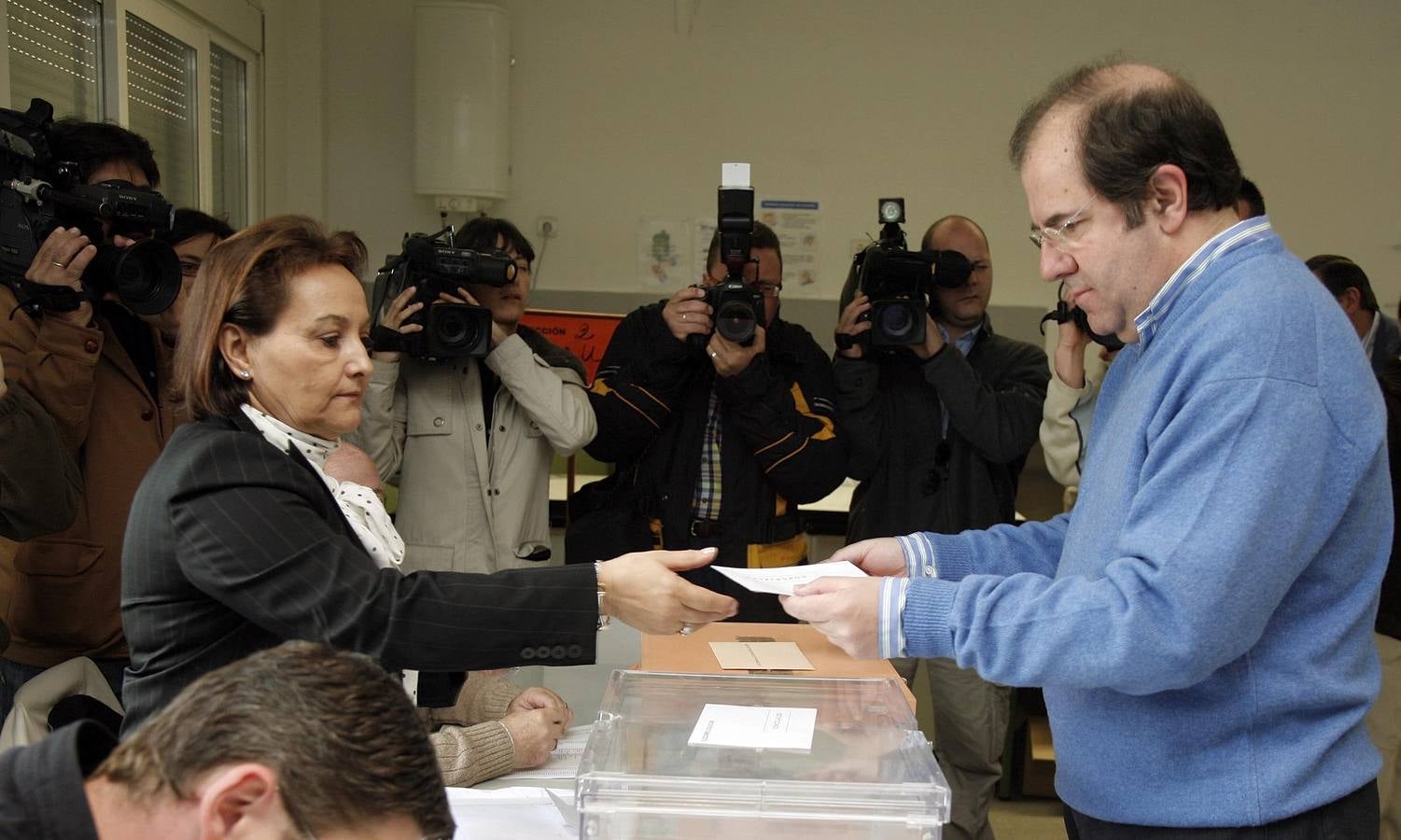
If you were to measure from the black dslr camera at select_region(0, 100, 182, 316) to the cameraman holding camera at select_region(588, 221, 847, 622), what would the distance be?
98 centimetres

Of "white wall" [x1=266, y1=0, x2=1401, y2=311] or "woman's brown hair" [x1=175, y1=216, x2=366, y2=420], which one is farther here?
"white wall" [x1=266, y1=0, x2=1401, y2=311]

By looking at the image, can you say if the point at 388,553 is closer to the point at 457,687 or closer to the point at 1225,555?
the point at 457,687

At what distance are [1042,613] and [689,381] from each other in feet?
5.46

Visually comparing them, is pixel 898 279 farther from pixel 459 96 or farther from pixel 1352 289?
pixel 459 96

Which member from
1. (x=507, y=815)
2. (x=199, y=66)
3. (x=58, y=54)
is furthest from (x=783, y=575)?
(x=199, y=66)

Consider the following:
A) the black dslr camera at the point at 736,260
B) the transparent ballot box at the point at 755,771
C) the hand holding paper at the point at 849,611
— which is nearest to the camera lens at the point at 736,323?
the black dslr camera at the point at 736,260

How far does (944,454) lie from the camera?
274 centimetres

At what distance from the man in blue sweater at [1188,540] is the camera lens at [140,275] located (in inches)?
56.9

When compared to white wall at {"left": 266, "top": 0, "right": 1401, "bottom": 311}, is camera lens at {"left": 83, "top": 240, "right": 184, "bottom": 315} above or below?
below

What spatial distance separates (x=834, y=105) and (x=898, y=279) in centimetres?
190

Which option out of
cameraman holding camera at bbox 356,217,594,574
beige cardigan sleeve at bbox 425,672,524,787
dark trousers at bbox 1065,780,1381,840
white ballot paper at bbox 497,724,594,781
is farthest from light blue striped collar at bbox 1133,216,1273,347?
cameraman holding camera at bbox 356,217,594,574

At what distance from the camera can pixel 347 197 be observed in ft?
14.5

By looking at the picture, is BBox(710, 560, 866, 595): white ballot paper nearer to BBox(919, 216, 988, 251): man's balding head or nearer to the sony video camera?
the sony video camera

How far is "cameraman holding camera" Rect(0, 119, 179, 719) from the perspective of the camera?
6.61ft
